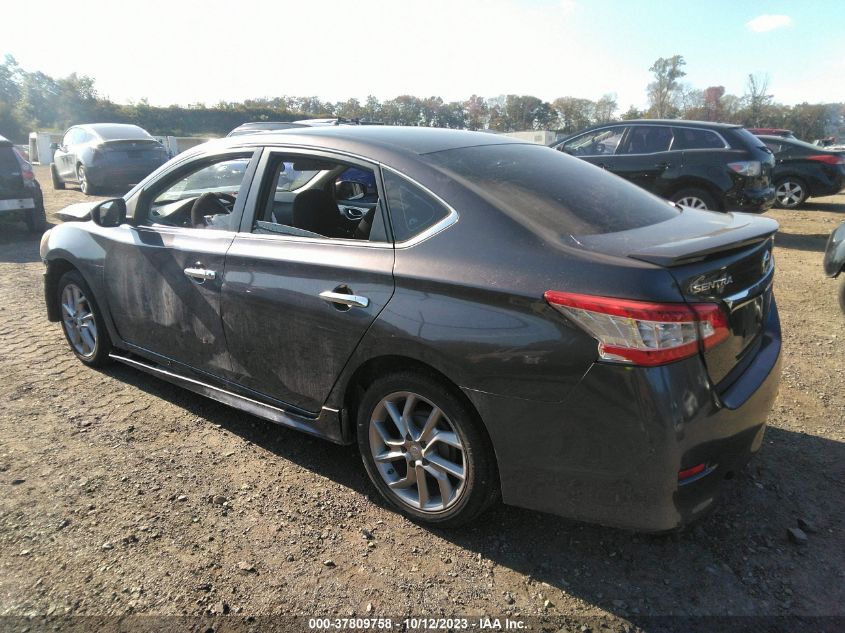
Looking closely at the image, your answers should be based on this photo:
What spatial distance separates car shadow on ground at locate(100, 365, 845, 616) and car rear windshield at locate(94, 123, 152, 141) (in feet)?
44.2

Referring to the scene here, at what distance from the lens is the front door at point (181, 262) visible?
3.37 meters

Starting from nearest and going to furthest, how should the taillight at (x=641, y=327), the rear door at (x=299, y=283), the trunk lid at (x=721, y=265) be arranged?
the taillight at (x=641, y=327) < the trunk lid at (x=721, y=265) < the rear door at (x=299, y=283)

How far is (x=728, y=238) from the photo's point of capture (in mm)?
2434

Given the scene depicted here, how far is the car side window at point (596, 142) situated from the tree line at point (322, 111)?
1238 inches

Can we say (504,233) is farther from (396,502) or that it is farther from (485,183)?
(396,502)

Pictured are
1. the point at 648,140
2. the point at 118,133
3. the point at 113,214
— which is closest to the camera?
the point at 113,214

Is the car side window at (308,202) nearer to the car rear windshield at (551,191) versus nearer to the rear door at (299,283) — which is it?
the rear door at (299,283)

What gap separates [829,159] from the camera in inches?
474

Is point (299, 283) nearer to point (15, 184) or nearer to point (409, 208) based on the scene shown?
point (409, 208)

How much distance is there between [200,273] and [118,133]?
515 inches

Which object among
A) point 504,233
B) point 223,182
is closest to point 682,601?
point 504,233

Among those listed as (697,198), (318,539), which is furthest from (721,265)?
(697,198)

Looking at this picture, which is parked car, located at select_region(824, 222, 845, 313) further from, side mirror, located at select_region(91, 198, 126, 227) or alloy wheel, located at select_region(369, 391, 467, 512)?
side mirror, located at select_region(91, 198, 126, 227)

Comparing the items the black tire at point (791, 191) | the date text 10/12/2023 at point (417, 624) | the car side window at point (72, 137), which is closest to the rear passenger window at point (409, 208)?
the date text 10/12/2023 at point (417, 624)
